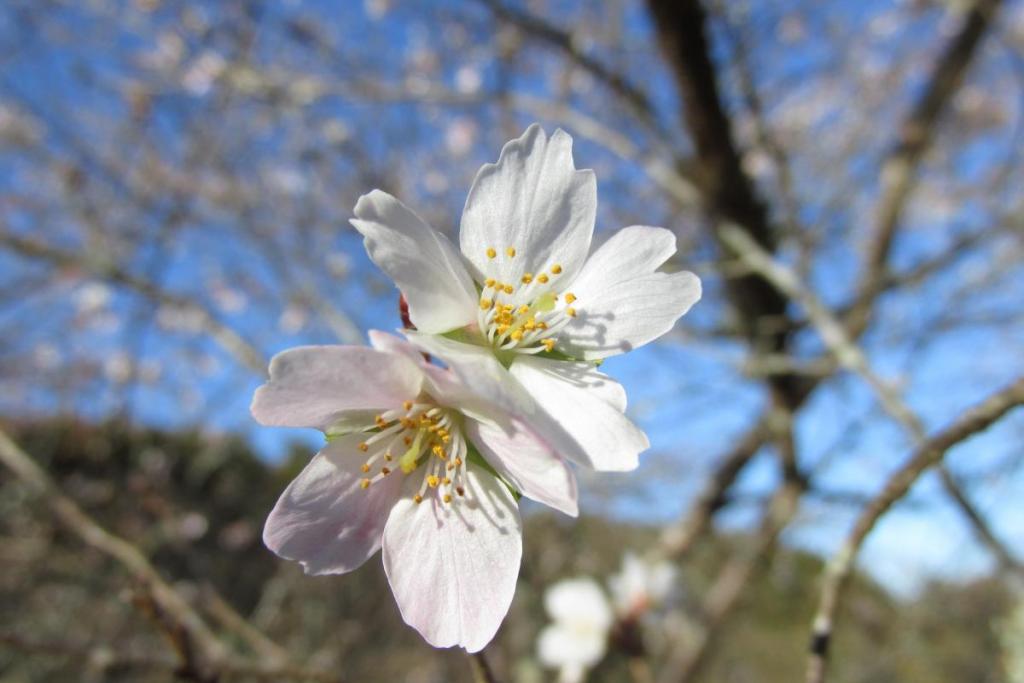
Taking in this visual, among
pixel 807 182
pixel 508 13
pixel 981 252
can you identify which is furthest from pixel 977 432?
pixel 807 182

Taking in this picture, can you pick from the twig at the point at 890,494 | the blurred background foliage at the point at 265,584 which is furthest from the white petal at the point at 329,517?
the blurred background foliage at the point at 265,584

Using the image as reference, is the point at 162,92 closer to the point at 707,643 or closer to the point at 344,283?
the point at 344,283

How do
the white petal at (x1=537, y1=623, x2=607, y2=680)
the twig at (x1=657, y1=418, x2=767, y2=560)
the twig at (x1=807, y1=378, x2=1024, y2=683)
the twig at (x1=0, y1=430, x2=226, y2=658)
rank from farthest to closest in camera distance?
the twig at (x1=657, y1=418, x2=767, y2=560) < the white petal at (x1=537, y1=623, x2=607, y2=680) < the twig at (x1=0, y1=430, x2=226, y2=658) < the twig at (x1=807, y1=378, x2=1024, y2=683)

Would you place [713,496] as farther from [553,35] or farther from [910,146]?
[553,35]

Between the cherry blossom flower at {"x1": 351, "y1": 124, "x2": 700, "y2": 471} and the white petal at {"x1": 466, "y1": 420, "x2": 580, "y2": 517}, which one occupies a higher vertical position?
the cherry blossom flower at {"x1": 351, "y1": 124, "x2": 700, "y2": 471}

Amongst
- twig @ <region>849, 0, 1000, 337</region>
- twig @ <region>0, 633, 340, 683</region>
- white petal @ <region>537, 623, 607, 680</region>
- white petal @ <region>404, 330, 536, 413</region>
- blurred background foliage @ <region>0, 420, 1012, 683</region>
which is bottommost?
blurred background foliage @ <region>0, 420, 1012, 683</region>

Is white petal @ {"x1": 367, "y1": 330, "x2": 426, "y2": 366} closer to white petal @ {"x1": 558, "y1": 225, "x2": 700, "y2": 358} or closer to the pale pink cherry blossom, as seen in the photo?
the pale pink cherry blossom

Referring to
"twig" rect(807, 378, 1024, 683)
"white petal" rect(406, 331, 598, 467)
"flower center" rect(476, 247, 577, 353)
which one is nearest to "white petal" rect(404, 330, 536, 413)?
"white petal" rect(406, 331, 598, 467)

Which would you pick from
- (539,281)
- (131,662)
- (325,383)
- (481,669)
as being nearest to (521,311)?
(539,281)
